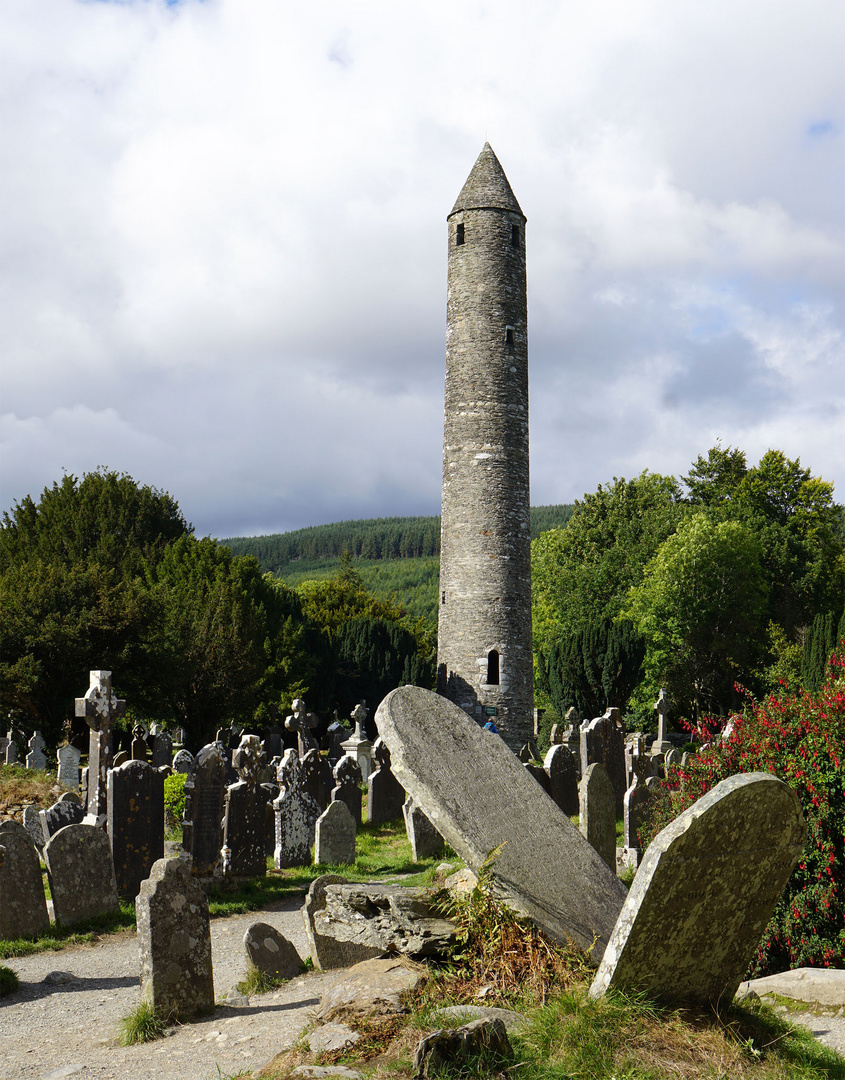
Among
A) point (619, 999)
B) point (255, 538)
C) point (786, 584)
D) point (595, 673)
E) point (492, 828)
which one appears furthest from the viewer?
point (255, 538)

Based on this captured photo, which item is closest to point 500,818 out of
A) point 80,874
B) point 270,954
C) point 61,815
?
point 270,954

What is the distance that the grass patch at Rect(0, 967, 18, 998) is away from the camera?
246 inches

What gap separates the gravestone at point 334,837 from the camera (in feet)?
35.6

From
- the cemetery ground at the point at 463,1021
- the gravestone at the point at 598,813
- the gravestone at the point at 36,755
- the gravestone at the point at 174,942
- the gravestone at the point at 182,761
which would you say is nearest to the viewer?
the cemetery ground at the point at 463,1021

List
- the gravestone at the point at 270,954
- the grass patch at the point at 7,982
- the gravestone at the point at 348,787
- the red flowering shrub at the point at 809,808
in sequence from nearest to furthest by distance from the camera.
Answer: the gravestone at the point at 270,954 → the grass patch at the point at 7,982 → the red flowering shrub at the point at 809,808 → the gravestone at the point at 348,787

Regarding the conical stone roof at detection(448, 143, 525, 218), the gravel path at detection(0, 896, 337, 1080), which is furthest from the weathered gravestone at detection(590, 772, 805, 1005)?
the conical stone roof at detection(448, 143, 525, 218)

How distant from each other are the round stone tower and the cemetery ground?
1650 cm

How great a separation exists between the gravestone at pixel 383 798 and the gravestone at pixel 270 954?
7614 mm

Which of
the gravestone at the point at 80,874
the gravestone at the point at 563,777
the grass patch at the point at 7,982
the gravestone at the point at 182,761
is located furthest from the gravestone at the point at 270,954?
the gravestone at the point at 182,761

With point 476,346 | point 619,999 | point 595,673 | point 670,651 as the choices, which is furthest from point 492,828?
point 670,651

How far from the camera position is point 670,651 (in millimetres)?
33688

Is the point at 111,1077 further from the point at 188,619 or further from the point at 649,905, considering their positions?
the point at 188,619

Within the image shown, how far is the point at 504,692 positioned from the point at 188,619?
9.85m

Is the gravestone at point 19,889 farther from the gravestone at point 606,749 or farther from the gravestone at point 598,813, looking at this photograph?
the gravestone at point 606,749
